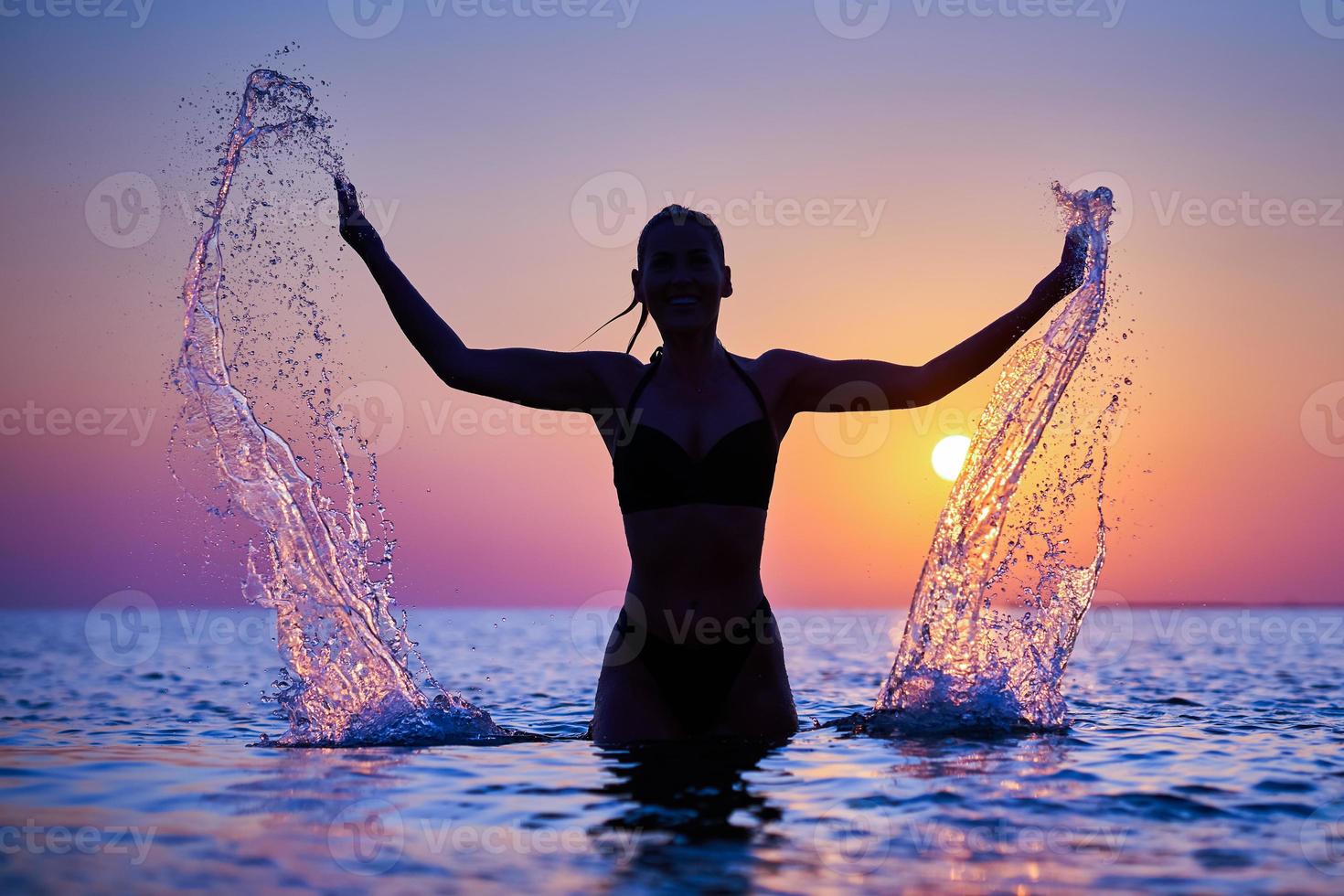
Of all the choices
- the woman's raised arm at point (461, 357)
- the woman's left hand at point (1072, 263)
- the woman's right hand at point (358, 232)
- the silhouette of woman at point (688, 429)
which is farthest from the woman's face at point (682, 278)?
the woman's left hand at point (1072, 263)

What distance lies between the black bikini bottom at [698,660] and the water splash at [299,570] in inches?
48.7

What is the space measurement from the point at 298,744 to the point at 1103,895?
4004mm

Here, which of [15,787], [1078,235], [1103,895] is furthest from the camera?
[1078,235]

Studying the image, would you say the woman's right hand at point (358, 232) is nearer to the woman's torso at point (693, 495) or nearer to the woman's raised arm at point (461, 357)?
the woman's raised arm at point (461, 357)

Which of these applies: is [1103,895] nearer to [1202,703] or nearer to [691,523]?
[691,523]

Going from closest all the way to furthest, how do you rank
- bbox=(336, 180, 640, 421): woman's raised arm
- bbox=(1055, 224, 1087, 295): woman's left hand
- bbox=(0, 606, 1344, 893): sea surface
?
bbox=(0, 606, 1344, 893): sea surface
bbox=(336, 180, 640, 421): woman's raised arm
bbox=(1055, 224, 1087, 295): woman's left hand

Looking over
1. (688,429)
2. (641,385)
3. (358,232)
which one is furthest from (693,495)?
(358,232)

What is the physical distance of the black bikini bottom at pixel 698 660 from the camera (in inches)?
204

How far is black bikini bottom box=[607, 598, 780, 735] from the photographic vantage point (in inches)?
204

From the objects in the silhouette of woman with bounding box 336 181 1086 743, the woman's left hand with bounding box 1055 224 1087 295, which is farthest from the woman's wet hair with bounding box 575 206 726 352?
the woman's left hand with bounding box 1055 224 1087 295

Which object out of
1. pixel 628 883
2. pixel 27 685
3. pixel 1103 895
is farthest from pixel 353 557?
pixel 27 685

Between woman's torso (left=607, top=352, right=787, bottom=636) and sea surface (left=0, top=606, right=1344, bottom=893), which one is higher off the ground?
woman's torso (left=607, top=352, right=787, bottom=636)

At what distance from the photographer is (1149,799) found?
4.19 m

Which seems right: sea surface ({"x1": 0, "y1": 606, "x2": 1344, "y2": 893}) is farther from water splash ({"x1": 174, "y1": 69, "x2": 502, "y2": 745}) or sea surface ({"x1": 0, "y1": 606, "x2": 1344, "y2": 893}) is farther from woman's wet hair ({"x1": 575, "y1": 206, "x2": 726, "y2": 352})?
woman's wet hair ({"x1": 575, "y1": 206, "x2": 726, "y2": 352})
